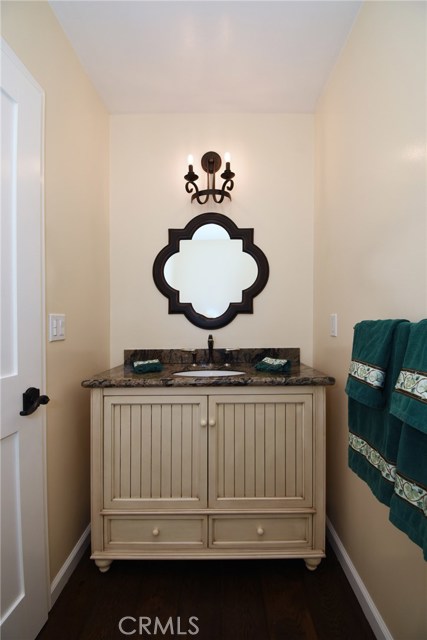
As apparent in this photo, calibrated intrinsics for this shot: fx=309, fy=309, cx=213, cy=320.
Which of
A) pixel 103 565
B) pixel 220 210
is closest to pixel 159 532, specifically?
pixel 103 565

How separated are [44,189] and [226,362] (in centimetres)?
131

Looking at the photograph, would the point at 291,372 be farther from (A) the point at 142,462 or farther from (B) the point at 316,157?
(B) the point at 316,157

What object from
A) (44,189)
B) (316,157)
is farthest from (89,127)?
(316,157)

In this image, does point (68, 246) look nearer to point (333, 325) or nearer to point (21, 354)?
point (21, 354)

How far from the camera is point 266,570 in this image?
57.8 inches

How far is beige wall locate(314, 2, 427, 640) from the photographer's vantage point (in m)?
0.96

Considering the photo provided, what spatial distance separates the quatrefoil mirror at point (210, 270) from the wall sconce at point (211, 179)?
12cm

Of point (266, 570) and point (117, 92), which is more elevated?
point (117, 92)

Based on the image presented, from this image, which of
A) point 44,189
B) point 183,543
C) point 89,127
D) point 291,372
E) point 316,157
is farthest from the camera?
point 316,157

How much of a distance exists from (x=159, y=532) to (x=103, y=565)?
1.00 feet

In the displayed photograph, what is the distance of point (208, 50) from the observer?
151cm

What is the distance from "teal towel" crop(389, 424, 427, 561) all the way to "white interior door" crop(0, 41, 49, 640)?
1173mm

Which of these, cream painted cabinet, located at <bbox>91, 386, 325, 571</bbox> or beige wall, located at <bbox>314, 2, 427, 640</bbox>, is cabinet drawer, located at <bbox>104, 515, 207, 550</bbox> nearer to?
cream painted cabinet, located at <bbox>91, 386, 325, 571</bbox>

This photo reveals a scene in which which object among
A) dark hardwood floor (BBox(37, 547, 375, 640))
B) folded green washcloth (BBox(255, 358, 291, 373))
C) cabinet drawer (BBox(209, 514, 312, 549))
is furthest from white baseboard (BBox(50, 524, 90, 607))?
folded green washcloth (BBox(255, 358, 291, 373))
